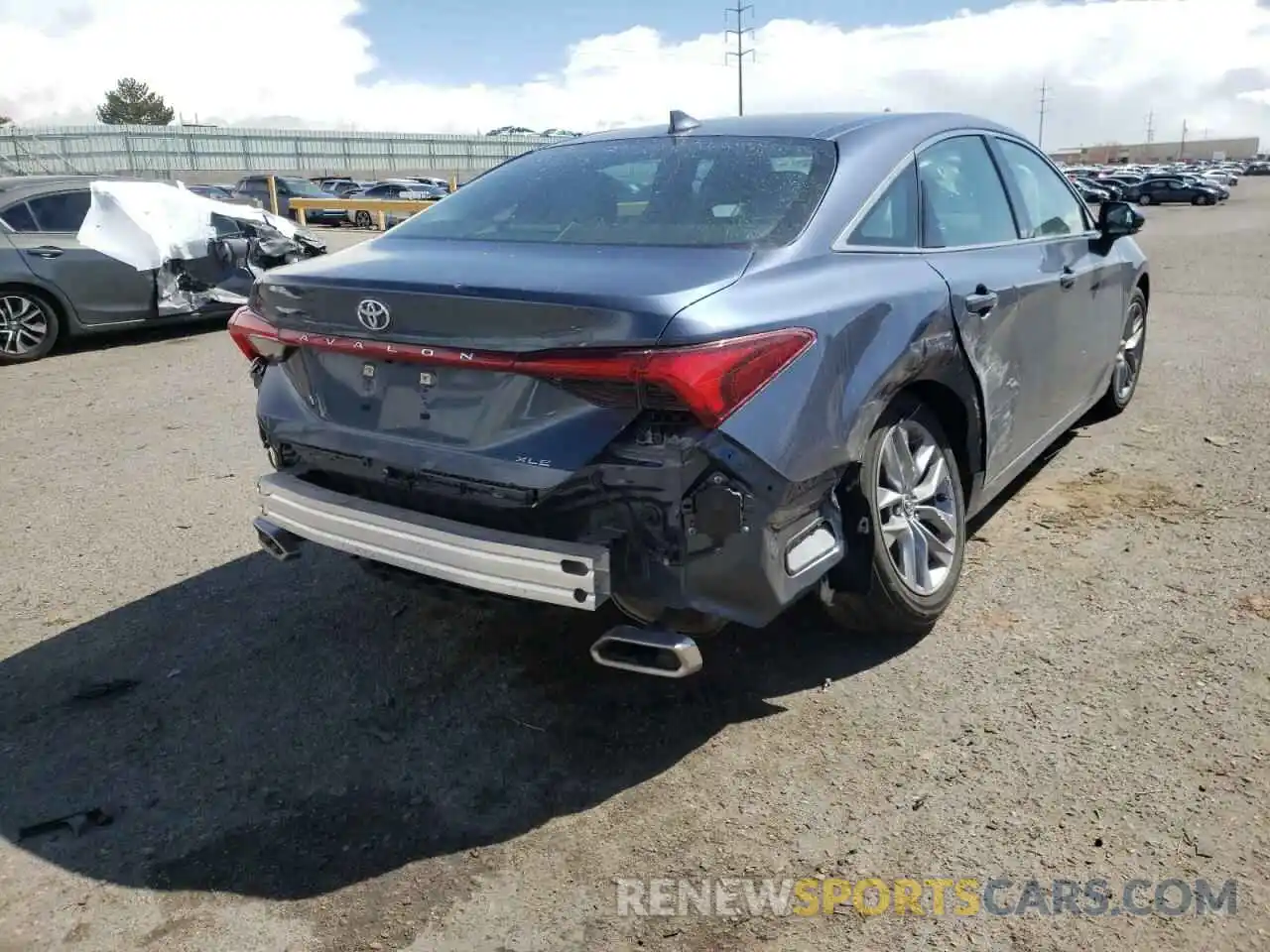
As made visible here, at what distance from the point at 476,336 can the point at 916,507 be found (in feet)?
5.22

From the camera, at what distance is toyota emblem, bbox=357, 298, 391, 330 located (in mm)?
2756

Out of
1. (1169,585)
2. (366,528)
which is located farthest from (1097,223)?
(366,528)

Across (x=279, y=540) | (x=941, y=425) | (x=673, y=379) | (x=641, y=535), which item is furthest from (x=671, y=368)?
(x=279, y=540)

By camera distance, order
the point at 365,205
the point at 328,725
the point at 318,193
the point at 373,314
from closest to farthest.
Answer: the point at 373,314 → the point at 328,725 → the point at 365,205 → the point at 318,193

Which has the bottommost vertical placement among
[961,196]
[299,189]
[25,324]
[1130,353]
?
[1130,353]

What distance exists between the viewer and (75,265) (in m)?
9.09

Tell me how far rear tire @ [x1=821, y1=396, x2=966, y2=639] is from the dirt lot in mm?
175

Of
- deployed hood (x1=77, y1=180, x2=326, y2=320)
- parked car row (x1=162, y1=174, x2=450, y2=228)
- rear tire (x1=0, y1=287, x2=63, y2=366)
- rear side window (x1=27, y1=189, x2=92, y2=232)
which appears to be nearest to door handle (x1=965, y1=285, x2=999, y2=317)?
deployed hood (x1=77, y1=180, x2=326, y2=320)

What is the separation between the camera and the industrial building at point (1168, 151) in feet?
446

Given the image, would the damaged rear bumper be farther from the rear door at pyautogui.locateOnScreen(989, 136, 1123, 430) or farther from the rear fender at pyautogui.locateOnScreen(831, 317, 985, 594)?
the rear door at pyautogui.locateOnScreen(989, 136, 1123, 430)

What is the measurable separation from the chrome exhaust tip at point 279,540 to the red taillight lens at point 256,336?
536 mm

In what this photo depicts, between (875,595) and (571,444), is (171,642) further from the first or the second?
(875,595)

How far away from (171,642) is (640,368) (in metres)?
2.30

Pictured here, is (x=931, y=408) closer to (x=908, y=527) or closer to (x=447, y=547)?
(x=908, y=527)
